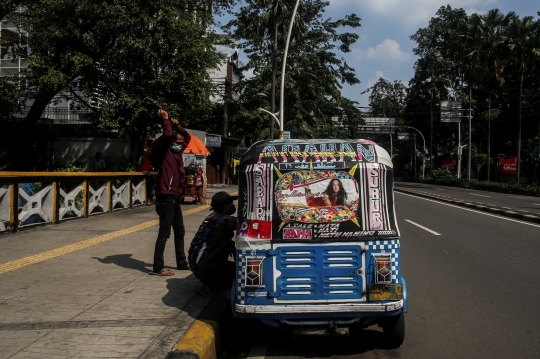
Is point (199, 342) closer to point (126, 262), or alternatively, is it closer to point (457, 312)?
point (457, 312)

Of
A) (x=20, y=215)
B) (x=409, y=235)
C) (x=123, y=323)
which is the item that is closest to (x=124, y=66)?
(x=20, y=215)

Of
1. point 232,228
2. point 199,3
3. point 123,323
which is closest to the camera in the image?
point 123,323

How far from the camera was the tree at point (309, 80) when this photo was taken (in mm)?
36406

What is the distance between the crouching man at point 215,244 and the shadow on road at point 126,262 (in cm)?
153

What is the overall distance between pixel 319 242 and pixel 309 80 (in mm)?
33807

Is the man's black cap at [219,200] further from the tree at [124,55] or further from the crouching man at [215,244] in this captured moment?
the tree at [124,55]

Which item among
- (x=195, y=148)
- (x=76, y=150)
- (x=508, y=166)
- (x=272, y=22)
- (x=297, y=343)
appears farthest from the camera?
(x=508, y=166)

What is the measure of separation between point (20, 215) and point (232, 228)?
5.92 m

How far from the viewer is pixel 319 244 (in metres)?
4.15

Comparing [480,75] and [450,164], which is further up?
[480,75]

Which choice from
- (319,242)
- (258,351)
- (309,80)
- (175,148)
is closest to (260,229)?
(319,242)

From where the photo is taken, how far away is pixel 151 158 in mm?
6379

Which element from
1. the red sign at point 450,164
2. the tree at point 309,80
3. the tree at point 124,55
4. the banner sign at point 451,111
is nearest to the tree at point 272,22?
the tree at point 309,80

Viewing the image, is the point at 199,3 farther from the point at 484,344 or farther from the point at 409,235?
the point at 484,344
